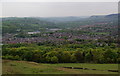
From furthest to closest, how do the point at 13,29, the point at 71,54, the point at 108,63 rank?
1. the point at 13,29
2. the point at 71,54
3. the point at 108,63

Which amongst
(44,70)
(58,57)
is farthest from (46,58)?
(44,70)

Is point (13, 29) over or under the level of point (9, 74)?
over

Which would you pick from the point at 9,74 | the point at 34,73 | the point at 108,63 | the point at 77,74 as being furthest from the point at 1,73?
the point at 108,63

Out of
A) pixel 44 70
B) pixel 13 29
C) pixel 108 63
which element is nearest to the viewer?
pixel 44 70

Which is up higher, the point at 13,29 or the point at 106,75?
the point at 13,29

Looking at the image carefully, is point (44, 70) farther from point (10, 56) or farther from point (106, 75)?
point (10, 56)

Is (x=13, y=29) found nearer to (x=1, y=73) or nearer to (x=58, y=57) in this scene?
(x=58, y=57)

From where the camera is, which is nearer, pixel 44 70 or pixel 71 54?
pixel 44 70

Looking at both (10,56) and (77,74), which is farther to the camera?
(10,56)

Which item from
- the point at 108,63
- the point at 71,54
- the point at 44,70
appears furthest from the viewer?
the point at 71,54
